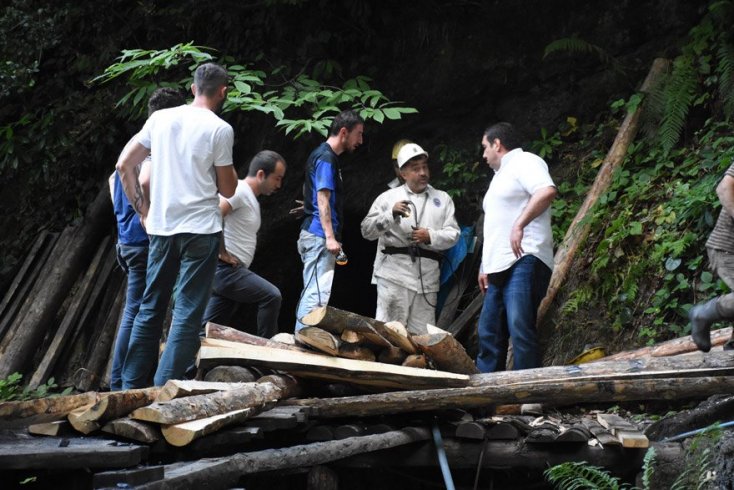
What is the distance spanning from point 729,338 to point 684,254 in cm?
144

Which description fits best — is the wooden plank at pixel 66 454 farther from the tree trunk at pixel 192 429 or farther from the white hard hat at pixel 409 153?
the white hard hat at pixel 409 153

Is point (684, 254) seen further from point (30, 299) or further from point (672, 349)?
point (30, 299)

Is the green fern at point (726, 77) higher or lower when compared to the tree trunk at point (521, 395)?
higher

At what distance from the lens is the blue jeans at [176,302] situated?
5.36 meters

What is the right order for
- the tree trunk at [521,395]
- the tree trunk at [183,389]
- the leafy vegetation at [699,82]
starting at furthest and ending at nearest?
the leafy vegetation at [699,82] → the tree trunk at [521,395] → the tree trunk at [183,389]

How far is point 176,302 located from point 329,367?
3.28 feet

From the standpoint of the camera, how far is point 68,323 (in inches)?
409

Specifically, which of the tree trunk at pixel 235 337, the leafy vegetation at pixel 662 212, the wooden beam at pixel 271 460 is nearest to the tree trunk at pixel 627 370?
the wooden beam at pixel 271 460

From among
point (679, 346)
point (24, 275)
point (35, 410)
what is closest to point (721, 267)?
point (679, 346)

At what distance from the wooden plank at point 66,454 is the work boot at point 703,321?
11.8ft

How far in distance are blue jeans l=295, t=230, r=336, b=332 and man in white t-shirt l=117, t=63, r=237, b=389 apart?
204cm

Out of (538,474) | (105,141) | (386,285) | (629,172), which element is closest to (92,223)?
(105,141)

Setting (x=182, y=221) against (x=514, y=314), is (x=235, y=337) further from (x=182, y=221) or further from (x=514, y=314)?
(x=514, y=314)

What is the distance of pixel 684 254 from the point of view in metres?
7.55
